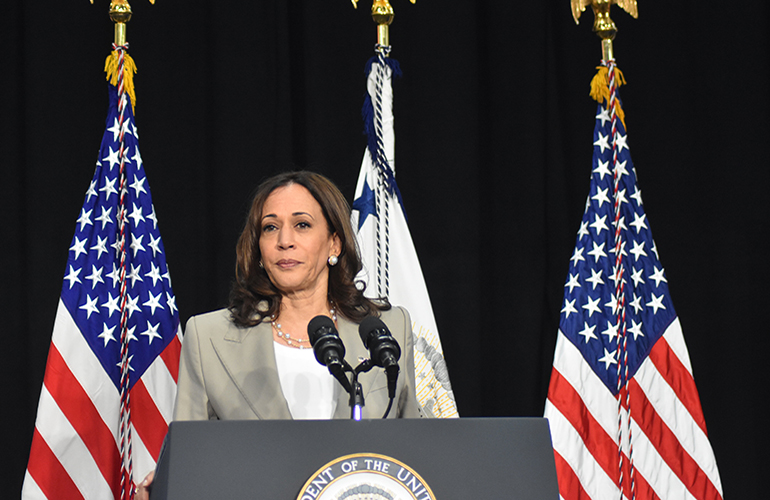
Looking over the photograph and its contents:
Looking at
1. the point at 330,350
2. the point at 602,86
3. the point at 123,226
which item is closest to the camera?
the point at 330,350

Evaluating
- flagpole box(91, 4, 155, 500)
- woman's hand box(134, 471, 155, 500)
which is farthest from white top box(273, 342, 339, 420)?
flagpole box(91, 4, 155, 500)

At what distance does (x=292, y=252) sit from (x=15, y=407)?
5.65 feet

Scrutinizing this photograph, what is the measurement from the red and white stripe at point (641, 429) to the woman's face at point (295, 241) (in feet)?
3.95

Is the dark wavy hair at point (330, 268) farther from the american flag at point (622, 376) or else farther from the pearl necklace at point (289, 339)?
the american flag at point (622, 376)

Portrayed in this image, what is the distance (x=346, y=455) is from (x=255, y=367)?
712 mm

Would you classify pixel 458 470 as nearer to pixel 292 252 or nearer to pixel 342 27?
pixel 292 252

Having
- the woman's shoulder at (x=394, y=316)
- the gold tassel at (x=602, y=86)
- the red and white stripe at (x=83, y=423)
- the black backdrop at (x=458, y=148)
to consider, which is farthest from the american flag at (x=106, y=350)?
the gold tassel at (x=602, y=86)

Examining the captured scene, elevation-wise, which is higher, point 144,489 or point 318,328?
point 318,328

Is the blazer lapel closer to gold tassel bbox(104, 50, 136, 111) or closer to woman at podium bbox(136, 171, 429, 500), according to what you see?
woman at podium bbox(136, 171, 429, 500)

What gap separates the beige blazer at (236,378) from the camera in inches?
66.4

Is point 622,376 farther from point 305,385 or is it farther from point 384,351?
point 384,351

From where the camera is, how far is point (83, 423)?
2.46 meters

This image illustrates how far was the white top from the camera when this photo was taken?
71.1 inches

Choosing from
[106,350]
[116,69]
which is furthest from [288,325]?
[116,69]
